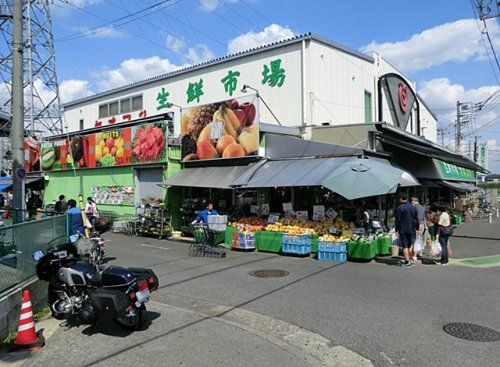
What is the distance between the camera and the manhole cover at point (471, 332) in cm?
583

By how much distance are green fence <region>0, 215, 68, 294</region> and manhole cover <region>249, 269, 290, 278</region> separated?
184 inches

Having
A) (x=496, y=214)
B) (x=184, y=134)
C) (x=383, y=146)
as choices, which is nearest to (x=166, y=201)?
(x=184, y=134)

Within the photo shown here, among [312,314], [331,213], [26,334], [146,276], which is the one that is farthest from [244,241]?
[26,334]

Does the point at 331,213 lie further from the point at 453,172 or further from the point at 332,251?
the point at 453,172

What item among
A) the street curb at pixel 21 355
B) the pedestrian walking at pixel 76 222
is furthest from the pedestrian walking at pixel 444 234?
the street curb at pixel 21 355

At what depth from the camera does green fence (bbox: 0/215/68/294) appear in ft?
20.3

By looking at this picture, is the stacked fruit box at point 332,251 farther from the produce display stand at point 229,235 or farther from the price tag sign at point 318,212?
the produce display stand at point 229,235

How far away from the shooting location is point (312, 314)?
7074 mm

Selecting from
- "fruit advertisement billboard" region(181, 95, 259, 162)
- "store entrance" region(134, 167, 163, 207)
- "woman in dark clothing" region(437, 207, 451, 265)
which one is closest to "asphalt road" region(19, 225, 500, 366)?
"woman in dark clothing" region(437, 207, 451, 265)

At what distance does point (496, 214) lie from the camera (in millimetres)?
35719

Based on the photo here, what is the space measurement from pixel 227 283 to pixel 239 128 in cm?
911

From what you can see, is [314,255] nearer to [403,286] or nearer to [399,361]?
[403,286]

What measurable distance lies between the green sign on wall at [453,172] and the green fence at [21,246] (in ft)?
65.1

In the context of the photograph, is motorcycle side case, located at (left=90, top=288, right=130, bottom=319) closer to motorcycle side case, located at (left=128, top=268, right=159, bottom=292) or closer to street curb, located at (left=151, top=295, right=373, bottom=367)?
motorcycle side case, located at (left=128, top=268, right=159, bottom=292)
